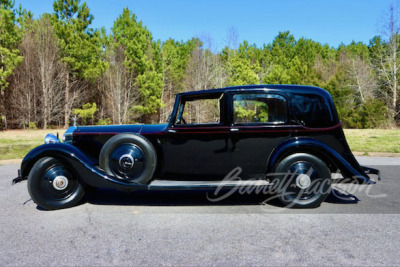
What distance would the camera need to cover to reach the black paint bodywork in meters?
3.88

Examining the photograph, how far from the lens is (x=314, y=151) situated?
3941 millimetres

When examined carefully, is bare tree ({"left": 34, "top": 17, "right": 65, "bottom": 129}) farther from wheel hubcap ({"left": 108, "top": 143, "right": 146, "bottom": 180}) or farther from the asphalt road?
wheel hubcap ({"left": 108, "top": 143, "right": 146, "bottom": 180})

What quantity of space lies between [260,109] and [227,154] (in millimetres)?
895

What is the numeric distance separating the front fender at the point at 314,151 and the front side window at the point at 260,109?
1.24 feet

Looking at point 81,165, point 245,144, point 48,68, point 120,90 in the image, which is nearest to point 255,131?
point 245,144

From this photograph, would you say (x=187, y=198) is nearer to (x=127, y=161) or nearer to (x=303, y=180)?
(x=127, y=161)

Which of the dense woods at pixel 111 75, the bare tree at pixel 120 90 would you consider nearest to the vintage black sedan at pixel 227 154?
the dense woods at pixel 111 75

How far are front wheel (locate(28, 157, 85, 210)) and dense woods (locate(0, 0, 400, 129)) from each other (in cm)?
2225

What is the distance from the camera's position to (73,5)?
24969mm

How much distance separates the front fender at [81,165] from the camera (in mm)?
3764

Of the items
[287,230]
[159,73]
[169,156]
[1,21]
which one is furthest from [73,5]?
[287,230]

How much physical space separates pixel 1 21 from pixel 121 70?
1047cm

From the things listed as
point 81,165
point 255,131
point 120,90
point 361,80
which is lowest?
point 81,165

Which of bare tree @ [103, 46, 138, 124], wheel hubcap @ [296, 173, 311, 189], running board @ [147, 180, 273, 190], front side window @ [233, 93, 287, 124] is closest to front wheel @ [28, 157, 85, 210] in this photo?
running board @ [147, 180, 273, 190]
